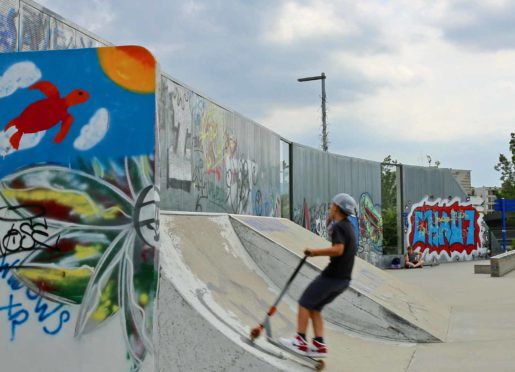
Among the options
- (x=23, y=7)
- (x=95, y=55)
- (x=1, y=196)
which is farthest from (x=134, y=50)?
(x=23, y=7)

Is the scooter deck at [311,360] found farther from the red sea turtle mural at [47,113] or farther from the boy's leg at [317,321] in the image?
the red sea turtle mural at [47,113]

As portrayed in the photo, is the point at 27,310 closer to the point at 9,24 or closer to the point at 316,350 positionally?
the point at 316,350

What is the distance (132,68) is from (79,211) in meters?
1.16

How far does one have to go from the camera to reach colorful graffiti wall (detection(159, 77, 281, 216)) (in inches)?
381

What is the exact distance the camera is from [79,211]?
4855 mm

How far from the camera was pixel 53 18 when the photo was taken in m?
7.29

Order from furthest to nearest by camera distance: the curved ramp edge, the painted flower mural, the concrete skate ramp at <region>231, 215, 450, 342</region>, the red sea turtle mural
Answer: the concrete skate ramp at <region>231, 215, 450, 342</region> → the curved ramp edge → the red sea turtle mural → the painted flower mural

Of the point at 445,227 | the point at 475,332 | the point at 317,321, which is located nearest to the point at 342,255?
the point at 317,321

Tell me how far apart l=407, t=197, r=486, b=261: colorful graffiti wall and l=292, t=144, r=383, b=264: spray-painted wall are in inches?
110

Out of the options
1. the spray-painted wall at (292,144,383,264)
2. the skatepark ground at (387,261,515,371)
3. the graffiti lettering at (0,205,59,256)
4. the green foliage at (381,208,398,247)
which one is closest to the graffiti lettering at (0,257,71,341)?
the graffiti lettering at (0,205,59,256)

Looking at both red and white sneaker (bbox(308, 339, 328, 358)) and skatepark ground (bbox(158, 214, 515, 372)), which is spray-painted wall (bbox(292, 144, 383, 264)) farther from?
red and white sneaker (bbox(308, 339, 328, 358))

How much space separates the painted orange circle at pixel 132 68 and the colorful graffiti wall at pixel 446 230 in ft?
75.1

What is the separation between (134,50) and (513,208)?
30.6 meters

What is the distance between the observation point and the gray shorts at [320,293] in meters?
5.75
